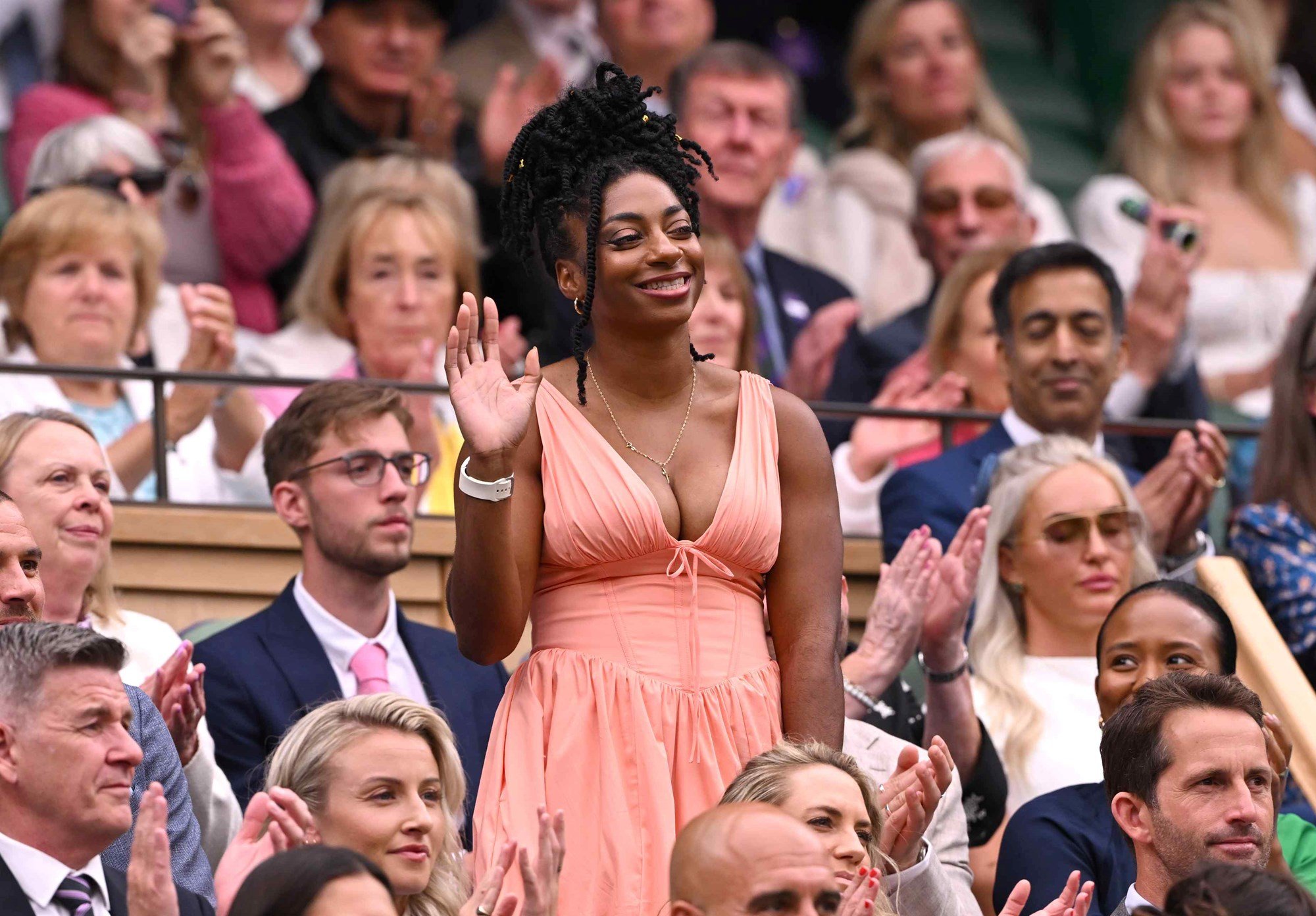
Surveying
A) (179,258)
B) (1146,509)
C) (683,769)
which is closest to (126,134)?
(179,258)

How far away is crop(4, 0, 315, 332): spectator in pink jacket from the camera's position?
6.77 meters

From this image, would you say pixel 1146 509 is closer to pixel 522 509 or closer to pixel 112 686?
pixel 522 509

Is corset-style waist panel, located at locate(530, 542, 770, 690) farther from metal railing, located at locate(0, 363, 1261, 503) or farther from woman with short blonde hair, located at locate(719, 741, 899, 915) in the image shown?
metal railing, located at locate(0, 363, 1261, 503)

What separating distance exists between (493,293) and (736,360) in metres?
Result: 0.86

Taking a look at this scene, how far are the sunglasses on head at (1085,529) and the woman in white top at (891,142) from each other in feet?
8.02

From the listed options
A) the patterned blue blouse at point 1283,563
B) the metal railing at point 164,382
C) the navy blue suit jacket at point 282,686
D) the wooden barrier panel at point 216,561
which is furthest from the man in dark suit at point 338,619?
the patterned blue blouse at point 1283,563

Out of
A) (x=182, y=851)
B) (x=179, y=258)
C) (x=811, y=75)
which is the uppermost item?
(x=811, y=75)

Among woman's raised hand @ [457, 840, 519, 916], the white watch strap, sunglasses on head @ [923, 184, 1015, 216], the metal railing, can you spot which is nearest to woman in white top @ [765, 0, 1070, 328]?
sunglasses on head @ [923, 184, 1015, 216]

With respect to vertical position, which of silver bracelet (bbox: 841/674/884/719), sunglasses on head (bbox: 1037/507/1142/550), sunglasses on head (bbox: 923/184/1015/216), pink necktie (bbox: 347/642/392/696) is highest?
sunglasses on head (bbox: 923/184/1015/216)

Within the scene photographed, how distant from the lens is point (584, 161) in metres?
3.92

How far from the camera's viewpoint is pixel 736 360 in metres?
6.38

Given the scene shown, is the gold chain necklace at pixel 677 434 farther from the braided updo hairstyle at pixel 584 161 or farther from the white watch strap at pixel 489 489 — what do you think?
the white watch strap at pixel 489 489

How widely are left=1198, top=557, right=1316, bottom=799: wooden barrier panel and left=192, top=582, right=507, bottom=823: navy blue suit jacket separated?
1658 millimetres

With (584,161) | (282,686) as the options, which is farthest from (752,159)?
(584,161)
